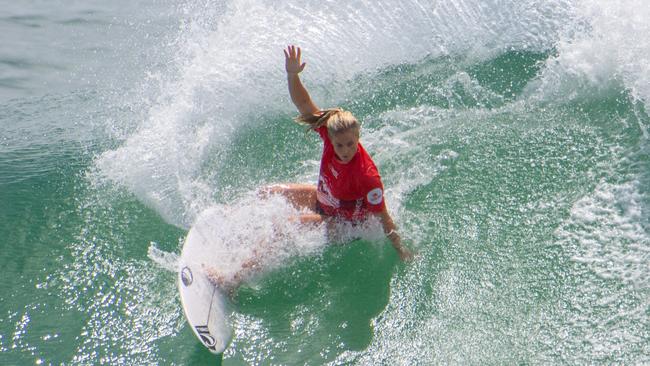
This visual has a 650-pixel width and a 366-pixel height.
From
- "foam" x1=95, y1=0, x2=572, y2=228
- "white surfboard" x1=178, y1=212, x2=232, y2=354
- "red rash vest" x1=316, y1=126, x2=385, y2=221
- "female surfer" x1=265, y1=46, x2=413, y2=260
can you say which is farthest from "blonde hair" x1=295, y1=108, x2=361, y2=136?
"foam" x1=95, y1=0, x2=572, y2=228

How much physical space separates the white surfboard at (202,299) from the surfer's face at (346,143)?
1.08 meters

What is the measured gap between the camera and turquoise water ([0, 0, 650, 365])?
387cm

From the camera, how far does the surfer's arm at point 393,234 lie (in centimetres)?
417

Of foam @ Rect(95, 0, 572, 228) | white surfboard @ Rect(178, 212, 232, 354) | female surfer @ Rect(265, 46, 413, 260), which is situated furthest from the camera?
foam @ Rect(95, 0, 572, 228)

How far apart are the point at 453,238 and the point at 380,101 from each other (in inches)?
79.8

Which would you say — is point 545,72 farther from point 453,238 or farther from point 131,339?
point 131,339

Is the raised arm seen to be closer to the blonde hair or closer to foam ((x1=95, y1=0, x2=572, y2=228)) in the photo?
the blonde hair

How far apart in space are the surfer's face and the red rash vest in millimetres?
105

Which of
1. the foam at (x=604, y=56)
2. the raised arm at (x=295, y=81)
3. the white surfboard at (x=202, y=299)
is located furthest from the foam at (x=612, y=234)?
the white surfboard at (x=202, y=299)

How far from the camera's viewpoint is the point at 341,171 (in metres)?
4.07

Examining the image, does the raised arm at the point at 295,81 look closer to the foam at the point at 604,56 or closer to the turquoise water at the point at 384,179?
the turquoise water at the point at 384,179

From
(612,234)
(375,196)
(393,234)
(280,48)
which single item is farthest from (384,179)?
(280,48)

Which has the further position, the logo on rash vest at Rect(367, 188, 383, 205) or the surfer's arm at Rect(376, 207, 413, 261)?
the surfer's arm at Rect(376, 207, 413, 261)

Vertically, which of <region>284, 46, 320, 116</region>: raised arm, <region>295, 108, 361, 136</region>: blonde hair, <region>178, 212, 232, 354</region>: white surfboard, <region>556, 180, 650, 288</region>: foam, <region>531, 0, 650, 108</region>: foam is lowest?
<region>556, 180, 650, 288</region>: foam
